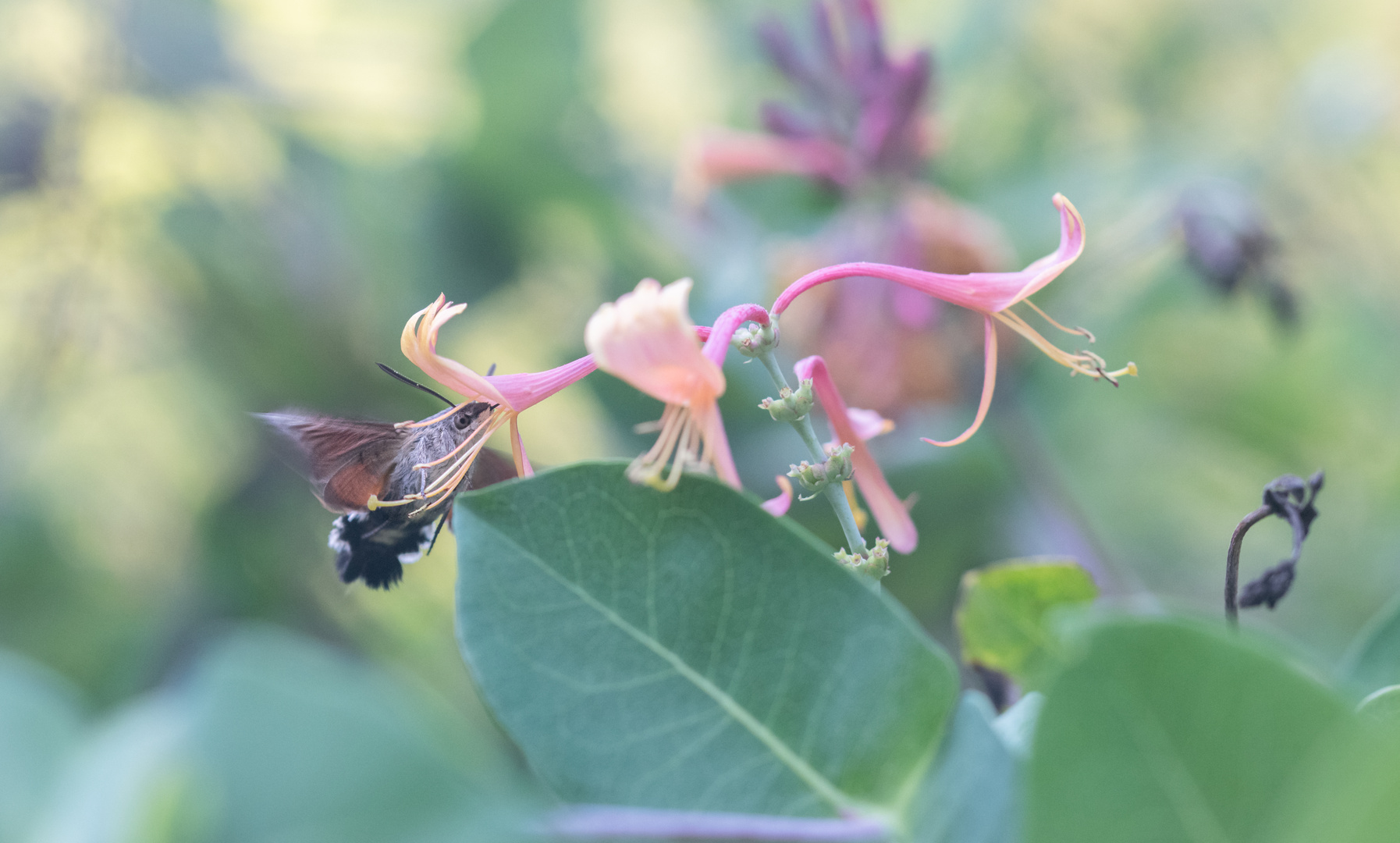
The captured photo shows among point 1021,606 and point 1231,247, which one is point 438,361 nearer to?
point 1021,606

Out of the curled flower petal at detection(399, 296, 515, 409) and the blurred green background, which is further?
the blurred green background

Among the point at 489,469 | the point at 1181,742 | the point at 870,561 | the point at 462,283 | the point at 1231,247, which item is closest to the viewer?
the point at 1181,742

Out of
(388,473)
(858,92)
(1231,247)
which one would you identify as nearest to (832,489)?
(388,473)

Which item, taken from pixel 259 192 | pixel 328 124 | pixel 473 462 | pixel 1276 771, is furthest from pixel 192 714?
pixel 328 124

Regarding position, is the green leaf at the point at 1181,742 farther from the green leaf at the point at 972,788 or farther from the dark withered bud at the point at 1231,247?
the dark withered bud at the point at 1231,247

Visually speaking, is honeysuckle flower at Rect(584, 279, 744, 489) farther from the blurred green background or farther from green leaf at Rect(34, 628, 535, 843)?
the blurred green background

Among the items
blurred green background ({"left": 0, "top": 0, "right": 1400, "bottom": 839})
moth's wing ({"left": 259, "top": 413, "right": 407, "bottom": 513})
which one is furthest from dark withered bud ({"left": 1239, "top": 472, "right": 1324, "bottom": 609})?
blurred green background ({"left": 0, "top": 0, "right": 1400, "bottom": 839})
